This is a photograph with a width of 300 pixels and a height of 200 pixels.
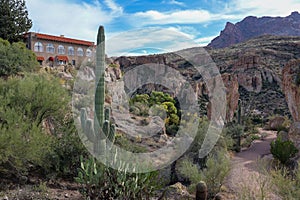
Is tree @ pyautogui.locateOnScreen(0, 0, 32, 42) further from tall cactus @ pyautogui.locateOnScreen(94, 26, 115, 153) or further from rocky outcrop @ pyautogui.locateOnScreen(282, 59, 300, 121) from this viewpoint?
rocky outcrop @ pyautogui.locateOnScreen(282, 59, 300, 121)

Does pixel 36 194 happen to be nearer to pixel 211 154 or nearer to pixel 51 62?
pixel 211 154

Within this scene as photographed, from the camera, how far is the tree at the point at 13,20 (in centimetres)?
2019

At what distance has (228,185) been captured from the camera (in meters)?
7.72

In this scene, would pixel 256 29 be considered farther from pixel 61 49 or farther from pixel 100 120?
pixel 100 120

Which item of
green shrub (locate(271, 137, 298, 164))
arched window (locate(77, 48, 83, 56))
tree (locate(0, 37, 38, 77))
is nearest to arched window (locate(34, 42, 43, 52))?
arched window (locate(77, 48, 83, 56))

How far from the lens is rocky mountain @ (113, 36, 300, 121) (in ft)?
84.4

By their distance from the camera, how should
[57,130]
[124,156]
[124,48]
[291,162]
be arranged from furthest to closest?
[291,162] < [124,48] < [57,130] < [124,156]

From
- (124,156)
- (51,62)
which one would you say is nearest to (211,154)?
(124,156)

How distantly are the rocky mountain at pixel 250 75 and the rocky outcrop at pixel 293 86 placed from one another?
6.08 meters

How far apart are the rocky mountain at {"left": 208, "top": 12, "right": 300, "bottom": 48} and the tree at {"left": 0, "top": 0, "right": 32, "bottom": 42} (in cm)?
8224

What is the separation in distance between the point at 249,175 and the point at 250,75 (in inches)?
997

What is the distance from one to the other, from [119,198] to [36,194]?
5.72ft

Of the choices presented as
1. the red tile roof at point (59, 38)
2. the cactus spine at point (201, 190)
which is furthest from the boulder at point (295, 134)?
the red tile roof at point (59, 38)

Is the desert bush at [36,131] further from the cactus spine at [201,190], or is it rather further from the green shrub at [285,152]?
the green shrub at [285,152]
